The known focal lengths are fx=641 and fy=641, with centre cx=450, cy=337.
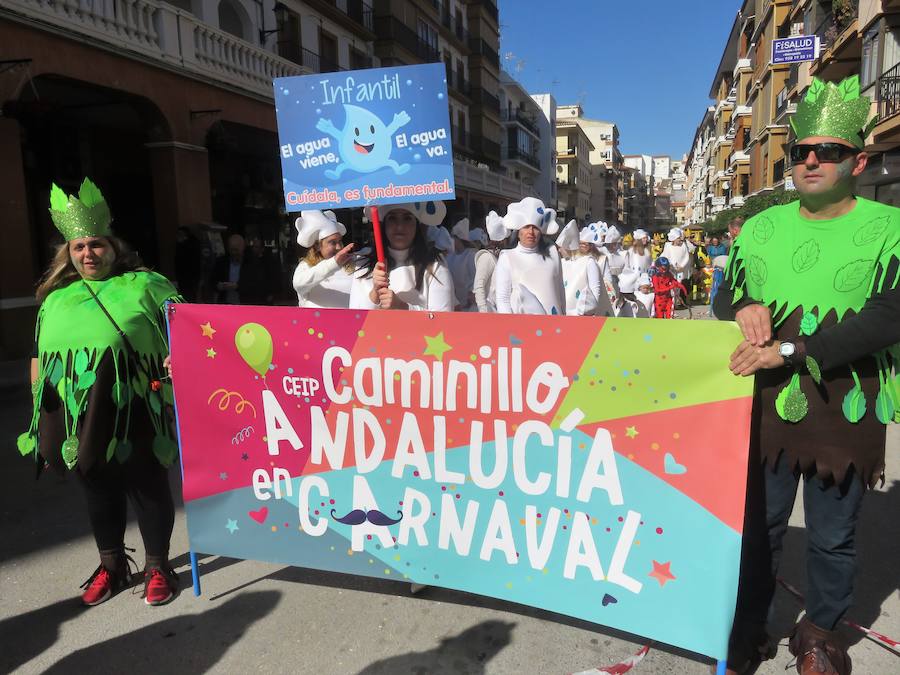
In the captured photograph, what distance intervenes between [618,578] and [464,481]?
622mm

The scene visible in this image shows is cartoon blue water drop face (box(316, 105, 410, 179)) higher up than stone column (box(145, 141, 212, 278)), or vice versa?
stone column (box(145, 141, 212, 278))

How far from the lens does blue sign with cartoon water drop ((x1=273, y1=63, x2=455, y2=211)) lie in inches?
113

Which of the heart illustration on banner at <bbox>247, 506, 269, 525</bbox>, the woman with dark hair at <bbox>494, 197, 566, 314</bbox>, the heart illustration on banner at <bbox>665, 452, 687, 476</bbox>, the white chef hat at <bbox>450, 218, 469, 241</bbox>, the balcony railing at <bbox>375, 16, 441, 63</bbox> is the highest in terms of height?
the balcony railing at <bbox>375, 16, 441, 63</bbox>

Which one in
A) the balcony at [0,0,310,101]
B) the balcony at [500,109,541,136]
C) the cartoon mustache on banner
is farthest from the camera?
the balcony at [500,109,541,136]

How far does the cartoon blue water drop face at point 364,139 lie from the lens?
290cm

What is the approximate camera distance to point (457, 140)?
32.8 metres

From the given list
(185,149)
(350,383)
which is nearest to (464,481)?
(350,383)

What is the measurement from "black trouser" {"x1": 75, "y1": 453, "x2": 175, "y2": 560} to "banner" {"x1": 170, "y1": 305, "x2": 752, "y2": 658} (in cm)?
19

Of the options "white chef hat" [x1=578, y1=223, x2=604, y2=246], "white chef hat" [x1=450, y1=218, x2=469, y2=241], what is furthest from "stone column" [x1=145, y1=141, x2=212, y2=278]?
"white chef hat" [x1=578, y1=223, x2=604, y2=246]

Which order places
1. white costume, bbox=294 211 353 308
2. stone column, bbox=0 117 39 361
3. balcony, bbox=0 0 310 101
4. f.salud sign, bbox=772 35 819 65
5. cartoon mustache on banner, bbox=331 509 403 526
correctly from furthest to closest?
f.salud sign, bbox=772 35 819 65, balcony, bbox=0 0 310 101, stone column, bbox=0 117 39 361, white costume, bbox=294 211 353 308, cartoon mustache on banner, bbox=331 509 403 526

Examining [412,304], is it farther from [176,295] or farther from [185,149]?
[185,149]

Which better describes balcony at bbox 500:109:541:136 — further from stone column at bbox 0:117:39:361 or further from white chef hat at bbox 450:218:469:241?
stone column at bbox 0:117:39:361

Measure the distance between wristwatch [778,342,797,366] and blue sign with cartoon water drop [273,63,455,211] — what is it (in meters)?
1.59

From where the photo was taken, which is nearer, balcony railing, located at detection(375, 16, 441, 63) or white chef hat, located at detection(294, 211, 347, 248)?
white chef hat, located at detection(294, 211, 347, 248)
